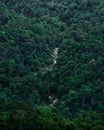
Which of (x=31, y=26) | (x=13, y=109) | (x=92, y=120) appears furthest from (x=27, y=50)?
(x=13, y=109)

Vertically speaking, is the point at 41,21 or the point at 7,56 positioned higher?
the point at 41,21

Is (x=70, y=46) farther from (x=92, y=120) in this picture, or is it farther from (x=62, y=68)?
(x=92, y=120)

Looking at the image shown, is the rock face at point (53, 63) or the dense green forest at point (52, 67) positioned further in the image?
the rock face at point (53, 63)

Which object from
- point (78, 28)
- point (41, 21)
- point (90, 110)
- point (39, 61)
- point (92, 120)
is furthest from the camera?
point (41, 21)

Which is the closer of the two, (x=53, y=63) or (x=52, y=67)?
(x=52, y=67)

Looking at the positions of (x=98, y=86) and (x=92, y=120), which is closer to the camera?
(x=92, y=120)

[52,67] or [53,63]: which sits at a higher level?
[53,63]

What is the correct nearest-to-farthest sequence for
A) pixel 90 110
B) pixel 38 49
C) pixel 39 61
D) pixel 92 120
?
pixel 92 120 < pixel 90 110 < pixel 39 61 < pixel 38 49

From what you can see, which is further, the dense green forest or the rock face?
the rock face
